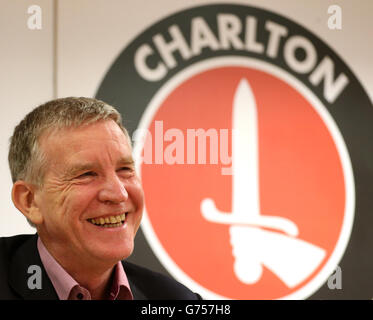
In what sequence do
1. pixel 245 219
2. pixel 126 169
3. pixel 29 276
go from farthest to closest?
pixel 245 219 → pixel 126 169 → pixel 29 276

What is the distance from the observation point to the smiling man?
1233mm

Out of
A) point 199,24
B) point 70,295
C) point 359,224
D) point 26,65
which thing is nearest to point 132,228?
point 70,295

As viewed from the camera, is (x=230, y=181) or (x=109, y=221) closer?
(x=109, y=221)

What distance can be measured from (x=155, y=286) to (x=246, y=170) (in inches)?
38.0

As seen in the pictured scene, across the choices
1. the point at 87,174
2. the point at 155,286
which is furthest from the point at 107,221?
the point at 155,286

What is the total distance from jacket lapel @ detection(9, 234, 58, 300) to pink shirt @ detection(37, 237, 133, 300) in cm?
1

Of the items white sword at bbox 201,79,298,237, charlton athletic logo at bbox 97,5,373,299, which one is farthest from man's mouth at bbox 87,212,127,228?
white sword at bbox 201,79,298,237

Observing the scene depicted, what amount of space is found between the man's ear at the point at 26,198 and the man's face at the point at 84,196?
0.01 metres

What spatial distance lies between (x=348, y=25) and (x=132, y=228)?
5.01 feet

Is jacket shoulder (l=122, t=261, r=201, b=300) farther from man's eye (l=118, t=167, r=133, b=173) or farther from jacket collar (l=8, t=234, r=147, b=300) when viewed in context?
man's eye (l=118, t=167, r=133, b=173)

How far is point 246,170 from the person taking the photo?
2.24 m

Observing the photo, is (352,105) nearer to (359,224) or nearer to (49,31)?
(359,224)

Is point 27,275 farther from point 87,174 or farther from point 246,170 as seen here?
point 246,170

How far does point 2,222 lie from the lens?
6.59 ft
